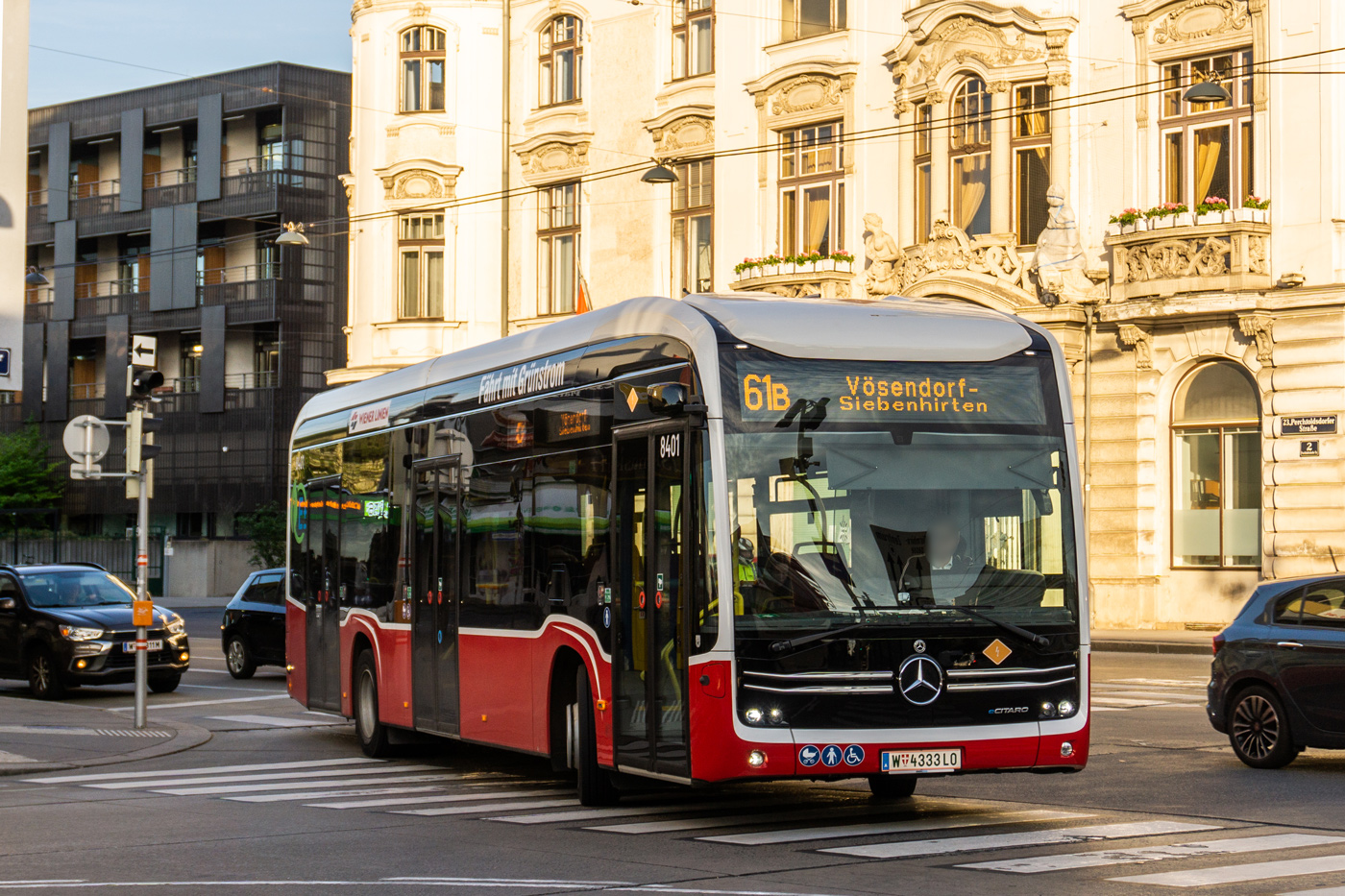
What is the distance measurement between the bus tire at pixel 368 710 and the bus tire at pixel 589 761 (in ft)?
14.3

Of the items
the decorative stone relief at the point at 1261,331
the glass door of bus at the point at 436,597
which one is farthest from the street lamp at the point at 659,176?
the glass door of bus at the point at 436,597

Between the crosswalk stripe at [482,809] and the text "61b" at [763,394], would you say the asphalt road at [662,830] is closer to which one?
the crosswalk stripe at [482,809]

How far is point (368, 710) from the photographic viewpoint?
1614 centimetres

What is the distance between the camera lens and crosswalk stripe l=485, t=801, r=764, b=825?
36.9 ft

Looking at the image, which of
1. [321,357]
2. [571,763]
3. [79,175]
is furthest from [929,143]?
[79,175]

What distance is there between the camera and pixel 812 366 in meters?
10.6

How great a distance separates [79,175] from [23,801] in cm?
5765

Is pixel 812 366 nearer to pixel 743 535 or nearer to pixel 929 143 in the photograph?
pixel 743 535

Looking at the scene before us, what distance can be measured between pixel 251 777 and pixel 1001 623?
6693 mm

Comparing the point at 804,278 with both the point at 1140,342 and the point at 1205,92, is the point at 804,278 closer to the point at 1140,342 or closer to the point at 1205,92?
the point at 1140,342

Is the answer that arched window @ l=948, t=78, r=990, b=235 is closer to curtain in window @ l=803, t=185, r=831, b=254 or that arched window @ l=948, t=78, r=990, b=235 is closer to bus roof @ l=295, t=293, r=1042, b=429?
curtain in window @ l=803, t=185, r=831, b=254

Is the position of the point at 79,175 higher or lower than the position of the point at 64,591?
higher

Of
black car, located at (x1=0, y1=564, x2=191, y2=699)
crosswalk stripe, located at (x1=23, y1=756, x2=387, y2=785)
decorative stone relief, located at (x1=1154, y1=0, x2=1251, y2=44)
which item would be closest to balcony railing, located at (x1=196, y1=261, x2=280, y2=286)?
decorative stone relief, located at (x1=1154, y1=0, x2=1251, y2=44)

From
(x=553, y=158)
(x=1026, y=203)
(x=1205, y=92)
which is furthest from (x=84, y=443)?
(x=553, y=158)
